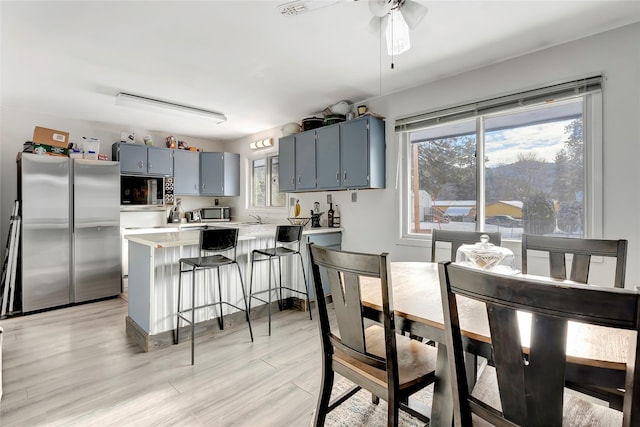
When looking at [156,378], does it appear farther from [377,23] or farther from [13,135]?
[13,135]

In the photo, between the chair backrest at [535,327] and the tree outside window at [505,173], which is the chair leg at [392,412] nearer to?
the chair backrest at [535,327]

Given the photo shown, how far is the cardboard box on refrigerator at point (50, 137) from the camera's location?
3.53 meters

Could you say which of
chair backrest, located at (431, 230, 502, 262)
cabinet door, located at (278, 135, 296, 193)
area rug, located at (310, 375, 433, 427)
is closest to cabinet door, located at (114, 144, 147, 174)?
cabinet door, located at (278, 135, 296, 193)

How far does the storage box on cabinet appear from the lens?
4500mm

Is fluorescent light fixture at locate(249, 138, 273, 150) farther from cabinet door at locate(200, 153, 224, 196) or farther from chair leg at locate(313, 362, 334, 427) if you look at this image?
chair leg at locate(313, 362, 334, 427)

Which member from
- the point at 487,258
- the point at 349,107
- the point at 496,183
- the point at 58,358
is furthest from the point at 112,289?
the point at 496,183

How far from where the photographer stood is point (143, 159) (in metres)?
4.68

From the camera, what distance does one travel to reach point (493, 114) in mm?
2773

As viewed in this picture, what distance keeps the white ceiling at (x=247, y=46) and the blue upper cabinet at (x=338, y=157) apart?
1.37 feet

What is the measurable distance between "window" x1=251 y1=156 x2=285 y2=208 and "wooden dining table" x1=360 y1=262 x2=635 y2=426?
12.1 ft

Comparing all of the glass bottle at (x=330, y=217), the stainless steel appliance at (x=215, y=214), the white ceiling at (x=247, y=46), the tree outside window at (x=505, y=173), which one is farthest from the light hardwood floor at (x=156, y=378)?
the stainless steel appliance at (x=215, y=214)

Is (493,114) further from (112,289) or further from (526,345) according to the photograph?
(112,289)

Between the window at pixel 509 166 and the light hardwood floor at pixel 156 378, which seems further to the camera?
the window at pixel 509 166

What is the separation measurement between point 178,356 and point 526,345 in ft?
7.99
